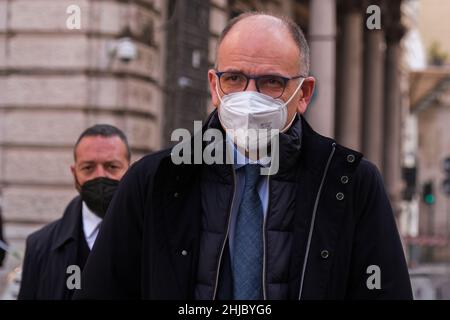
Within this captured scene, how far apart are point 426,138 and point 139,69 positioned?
40.1 meters

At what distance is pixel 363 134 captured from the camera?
29.7 metres

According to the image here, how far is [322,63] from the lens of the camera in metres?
18.6

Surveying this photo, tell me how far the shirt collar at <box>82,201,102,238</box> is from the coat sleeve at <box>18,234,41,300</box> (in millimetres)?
276

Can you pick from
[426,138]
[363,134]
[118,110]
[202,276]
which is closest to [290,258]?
[202,276]

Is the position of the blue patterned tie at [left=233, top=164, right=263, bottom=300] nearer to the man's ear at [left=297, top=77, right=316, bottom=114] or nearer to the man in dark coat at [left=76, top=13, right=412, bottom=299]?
the man in dark coat at [left=76, top=13, right=412, bottom=299]

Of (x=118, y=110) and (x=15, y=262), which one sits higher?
(x=118, y=110)

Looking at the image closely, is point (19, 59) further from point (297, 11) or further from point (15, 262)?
point (297, 11)

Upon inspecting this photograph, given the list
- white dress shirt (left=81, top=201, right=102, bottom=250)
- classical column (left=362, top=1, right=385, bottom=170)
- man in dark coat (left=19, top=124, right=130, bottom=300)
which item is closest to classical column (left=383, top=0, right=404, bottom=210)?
classical column (left=362, top=1, right=385, bottom=170)

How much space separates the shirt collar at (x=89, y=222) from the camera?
4.96 m

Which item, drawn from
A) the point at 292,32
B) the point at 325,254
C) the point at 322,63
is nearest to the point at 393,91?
the point at 322,63

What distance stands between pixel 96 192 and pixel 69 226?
231 mm

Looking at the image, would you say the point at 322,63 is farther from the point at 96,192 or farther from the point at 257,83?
the point at 257,83

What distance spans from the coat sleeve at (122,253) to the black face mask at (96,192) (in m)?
2.08

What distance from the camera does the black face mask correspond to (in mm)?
4867
